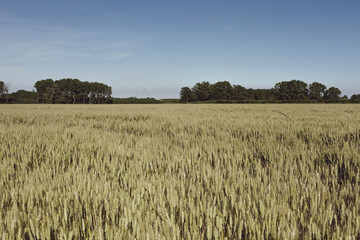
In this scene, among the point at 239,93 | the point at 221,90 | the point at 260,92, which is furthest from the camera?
the point at 260,92

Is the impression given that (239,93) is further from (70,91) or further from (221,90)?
(70,91)

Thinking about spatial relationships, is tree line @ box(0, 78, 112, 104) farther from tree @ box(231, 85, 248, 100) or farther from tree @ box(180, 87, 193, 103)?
tree @ box(231, 85, 248, 100)

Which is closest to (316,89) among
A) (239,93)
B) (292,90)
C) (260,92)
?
(292,90)

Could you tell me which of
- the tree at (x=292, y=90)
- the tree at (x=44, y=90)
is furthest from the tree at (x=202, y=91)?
the tree at (x=44, y=90)

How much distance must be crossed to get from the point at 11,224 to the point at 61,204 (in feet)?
0.79

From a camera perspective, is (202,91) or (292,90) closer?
(292,90)

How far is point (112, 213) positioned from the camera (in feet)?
3.43

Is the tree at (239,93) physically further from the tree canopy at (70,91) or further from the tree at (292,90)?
the tree canopy at (70,91)

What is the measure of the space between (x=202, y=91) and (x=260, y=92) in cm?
3217

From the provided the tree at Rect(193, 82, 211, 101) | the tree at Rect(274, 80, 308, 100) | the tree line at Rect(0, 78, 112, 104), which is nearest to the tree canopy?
the tree line at Rect(0, 78, 112, 104)

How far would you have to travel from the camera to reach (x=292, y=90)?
10238 centimetres

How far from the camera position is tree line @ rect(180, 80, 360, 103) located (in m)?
102

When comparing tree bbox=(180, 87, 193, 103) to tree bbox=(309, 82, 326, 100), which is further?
tree bbox=(180, 87, 193, 103)

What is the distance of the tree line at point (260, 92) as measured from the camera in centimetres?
10238
